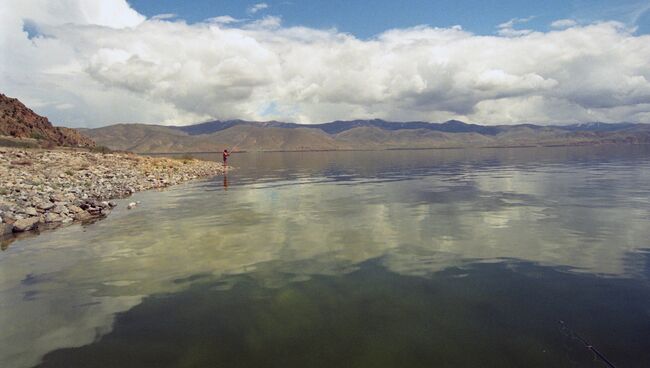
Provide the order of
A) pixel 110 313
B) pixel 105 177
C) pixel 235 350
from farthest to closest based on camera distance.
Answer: pixel 105 177 → pixel 110 313 → pixel 235 350

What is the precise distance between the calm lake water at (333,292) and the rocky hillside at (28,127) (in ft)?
239

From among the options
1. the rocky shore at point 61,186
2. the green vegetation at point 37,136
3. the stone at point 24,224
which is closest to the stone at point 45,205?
the rocky shore at point 61,186

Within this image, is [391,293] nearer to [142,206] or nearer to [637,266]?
[637,266]

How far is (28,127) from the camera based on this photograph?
81750mm

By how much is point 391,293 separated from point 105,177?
39.3 m

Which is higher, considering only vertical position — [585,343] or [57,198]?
[57,198]

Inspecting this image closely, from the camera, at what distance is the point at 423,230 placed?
18.8 metres

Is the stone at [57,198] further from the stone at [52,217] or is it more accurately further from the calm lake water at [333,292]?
the calm lake water at [333,292]

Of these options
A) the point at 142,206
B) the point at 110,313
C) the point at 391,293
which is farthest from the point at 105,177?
the point at 391,293

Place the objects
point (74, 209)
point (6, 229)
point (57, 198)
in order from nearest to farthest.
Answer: point (6, 229), point (74, 209), point (57, 198)

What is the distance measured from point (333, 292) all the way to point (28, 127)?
9393 centimetres

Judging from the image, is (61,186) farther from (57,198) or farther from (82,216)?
(82,216)

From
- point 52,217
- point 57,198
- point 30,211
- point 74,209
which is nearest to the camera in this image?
point 52,217

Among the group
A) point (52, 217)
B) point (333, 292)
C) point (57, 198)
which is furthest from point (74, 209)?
point (333, 292)
